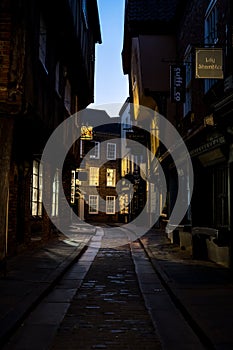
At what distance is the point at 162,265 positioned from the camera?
11.5m

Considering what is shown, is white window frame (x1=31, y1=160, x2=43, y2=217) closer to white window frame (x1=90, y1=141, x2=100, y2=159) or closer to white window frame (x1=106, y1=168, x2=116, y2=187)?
white window frame (x1=90, y1=141, x2=100, y2=159)

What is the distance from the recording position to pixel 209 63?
10633 millimetres

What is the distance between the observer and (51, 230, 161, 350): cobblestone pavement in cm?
526

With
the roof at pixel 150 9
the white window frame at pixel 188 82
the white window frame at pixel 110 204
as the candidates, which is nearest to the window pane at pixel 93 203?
the white window frame at pixel 110 204

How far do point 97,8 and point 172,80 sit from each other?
1259 cm

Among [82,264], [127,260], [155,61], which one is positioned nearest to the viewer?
[82,264]

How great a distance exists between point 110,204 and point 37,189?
33.8 m

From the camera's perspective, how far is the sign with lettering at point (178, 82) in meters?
15.1

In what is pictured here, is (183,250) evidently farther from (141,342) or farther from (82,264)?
(141,342)

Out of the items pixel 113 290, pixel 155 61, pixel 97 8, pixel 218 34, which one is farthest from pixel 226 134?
pixel 97 8

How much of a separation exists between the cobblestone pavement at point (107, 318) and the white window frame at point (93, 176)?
39.5 metres

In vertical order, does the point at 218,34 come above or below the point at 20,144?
above

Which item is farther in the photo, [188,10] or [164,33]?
[164,33]

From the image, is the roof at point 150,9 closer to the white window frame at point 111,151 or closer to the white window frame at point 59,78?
the white window frame at point 59,78
